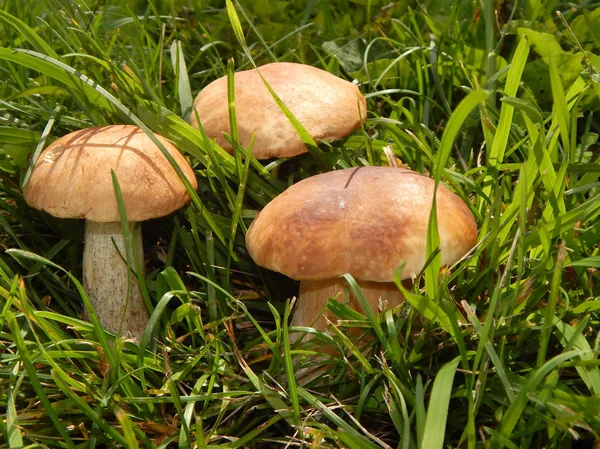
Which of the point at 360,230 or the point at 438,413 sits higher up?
the point at 360,230

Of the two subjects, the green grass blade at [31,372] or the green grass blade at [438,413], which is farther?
the green grass blade at [31,372]

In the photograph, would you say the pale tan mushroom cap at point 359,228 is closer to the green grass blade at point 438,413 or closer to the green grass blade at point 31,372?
the green grass blade at point 438,413

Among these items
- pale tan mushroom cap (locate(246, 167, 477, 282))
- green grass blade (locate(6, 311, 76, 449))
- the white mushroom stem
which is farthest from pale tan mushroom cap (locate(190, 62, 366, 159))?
green grass blade (locate(6, 311, 76, 449))

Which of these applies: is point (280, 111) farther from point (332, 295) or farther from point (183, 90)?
point (332, 295)

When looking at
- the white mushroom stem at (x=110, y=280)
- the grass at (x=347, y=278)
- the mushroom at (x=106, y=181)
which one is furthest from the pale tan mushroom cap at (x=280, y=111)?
the white mushroom stem at (x=110, y=280)

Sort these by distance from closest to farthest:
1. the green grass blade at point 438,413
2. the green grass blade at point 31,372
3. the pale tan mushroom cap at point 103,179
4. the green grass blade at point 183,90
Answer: the green grass blade at point 438,413 < the green grass blade at point 31,372 < the pale tan mushroom cap at point 103,179 < the green grass blade at point 183,90

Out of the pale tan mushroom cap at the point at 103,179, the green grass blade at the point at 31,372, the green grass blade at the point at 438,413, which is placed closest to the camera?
the green grass blade at the point at 438,413

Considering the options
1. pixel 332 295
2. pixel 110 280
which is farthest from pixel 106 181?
pixel 332 295
